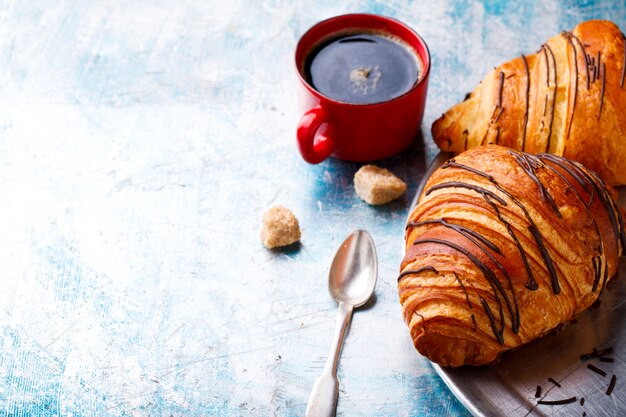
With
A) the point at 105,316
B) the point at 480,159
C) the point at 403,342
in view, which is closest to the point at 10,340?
the point at 105,316

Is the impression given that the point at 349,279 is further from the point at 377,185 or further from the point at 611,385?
the point at 611,385

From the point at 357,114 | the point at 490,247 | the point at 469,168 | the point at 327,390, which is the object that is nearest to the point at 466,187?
the point at 469,168

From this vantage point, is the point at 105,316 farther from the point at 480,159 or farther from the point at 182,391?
the point at 480,159

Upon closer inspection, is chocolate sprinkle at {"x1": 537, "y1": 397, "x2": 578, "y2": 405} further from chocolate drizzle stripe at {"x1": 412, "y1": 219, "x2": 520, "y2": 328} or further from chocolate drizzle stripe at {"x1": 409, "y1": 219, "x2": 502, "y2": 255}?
chocolate drizzle stripe at {"x1": 409, "y1": 219, "x2": 502, "y2": 255}

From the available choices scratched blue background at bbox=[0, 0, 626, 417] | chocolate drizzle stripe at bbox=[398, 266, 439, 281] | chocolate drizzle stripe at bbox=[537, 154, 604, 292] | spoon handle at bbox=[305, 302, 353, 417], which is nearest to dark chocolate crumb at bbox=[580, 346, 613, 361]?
chocolate drizzle stripe at bbox=[537, 154, 604, 292]

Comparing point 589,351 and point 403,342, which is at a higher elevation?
point 589,351

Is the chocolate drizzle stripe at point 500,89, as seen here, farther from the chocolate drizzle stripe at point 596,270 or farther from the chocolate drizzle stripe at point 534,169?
the chocolate drizzle stripe at point 596,270

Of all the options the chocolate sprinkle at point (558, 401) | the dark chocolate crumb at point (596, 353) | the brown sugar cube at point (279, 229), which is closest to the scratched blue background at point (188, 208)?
the brown sugar cube at point (279, 229)
